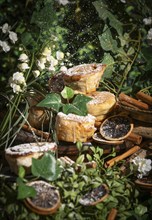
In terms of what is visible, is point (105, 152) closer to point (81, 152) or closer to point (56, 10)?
point (81, 152)

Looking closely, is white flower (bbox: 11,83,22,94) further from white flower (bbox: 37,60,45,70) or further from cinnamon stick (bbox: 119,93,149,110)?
cinnamon stick (bbox: 119,93,149,110)

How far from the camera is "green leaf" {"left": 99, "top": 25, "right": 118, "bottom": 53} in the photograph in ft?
8.77

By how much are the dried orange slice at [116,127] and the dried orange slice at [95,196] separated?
0.99ft

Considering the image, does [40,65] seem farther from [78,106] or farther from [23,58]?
[78,106]

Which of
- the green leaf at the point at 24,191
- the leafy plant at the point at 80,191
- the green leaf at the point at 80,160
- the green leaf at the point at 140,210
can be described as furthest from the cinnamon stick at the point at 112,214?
the green leaf at the point at 24,191

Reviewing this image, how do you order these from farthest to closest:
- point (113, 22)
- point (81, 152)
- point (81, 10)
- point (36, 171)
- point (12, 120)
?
point (81, 10) < point (113, 22) < point (12, 120) < point (81, 152) < point (36, 171)

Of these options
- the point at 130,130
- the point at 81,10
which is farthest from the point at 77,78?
the point at 81,10

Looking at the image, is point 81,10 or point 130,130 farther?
point 81,10

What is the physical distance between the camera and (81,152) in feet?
7.26

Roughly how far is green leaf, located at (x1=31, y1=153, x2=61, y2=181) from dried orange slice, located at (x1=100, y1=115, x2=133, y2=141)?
389 millimetres

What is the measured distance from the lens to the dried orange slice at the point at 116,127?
224cm

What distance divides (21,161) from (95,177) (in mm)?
333

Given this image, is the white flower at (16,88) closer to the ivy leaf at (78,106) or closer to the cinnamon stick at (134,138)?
the ivy leaf at (78,106)

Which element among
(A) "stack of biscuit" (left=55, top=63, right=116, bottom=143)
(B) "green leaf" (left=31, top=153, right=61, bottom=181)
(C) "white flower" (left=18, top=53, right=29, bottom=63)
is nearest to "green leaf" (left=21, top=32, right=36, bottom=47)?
(C) "white flower" (left=18, top=53, right=29, bottom=63)
